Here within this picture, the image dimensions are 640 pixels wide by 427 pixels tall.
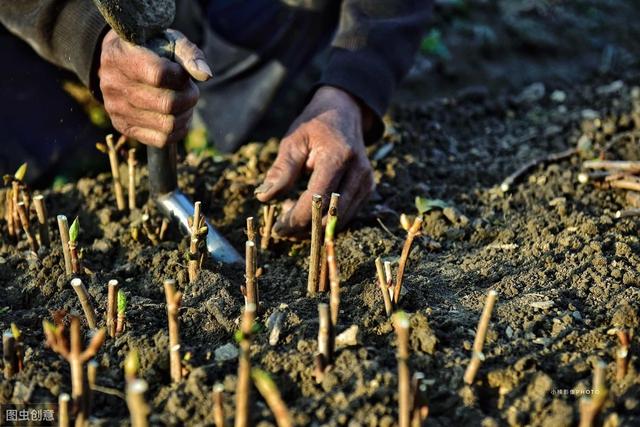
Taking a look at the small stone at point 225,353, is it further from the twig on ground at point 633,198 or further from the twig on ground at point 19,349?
the twig on ground at point 633,198

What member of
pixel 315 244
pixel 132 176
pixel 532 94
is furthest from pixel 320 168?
pixel 532 94

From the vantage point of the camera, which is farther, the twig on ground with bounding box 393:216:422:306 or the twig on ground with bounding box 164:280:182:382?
the twig on ground with bounding box 393:216:422:306

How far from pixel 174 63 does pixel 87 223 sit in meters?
0.89

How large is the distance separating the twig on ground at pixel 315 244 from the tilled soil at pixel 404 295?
54 millimetres

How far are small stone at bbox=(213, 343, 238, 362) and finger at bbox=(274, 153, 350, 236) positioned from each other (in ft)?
2.13

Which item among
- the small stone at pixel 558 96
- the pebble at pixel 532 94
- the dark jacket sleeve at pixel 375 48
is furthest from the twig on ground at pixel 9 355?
the small stone at pixel 558 96

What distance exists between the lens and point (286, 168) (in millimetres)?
2820

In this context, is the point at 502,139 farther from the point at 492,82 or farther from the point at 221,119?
the point at 221,119

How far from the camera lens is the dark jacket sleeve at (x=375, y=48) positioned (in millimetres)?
3180

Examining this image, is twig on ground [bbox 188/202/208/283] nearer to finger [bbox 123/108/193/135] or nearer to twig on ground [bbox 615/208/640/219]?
finger [bbox 123/108/193/135]

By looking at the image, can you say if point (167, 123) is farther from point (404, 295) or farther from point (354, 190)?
point (404, 295)

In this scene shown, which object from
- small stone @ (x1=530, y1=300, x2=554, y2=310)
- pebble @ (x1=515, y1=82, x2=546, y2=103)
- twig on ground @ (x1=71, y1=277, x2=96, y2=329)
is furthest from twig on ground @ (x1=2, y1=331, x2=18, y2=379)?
pebble @ (x1=515, y1=82, x2=546, y2=103)

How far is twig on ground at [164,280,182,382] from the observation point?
1880mm

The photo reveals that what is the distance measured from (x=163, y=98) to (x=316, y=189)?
62 centimetres
